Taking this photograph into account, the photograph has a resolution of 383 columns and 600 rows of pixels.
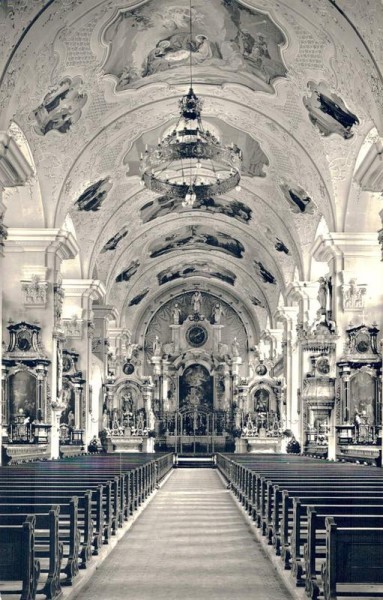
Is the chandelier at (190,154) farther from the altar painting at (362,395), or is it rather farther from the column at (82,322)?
the column at (82,322)

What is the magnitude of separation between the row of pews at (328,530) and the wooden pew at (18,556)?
5.41 ft

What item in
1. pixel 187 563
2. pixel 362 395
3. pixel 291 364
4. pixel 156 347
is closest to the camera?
pixel 187 563

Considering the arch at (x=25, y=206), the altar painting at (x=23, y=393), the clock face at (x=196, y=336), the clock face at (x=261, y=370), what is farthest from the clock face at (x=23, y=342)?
the clock face at (x=196, y=336)

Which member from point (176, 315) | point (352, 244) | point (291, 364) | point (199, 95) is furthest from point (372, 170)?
point (176, 315)

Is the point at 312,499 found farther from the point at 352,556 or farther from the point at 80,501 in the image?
the point at 352,556

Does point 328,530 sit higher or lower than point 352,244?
lower

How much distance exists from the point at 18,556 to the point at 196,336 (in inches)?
1548

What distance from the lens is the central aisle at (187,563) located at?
21.8 feet

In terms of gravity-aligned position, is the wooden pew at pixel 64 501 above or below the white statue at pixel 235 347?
below

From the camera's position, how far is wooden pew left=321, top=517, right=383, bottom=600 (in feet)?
17.0

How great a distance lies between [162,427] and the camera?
42.2m

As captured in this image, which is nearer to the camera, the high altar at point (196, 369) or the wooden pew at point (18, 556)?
the wooden pew at point (18, 556)

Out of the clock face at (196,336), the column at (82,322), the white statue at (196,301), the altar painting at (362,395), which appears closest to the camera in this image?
the altar painting at (362,395)

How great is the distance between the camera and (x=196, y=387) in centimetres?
4388
